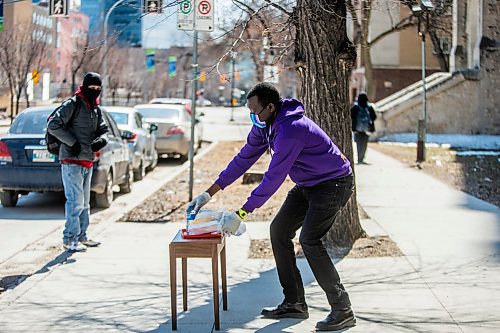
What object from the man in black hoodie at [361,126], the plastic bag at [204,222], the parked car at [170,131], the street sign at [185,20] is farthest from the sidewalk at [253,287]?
the parked car at [170,131]

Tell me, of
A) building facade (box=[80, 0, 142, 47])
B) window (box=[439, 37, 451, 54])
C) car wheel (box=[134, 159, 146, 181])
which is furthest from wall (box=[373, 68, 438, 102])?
car wheel (box=[134, 159, 146, 181])

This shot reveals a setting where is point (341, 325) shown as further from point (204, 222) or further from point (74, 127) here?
point (74, 127)

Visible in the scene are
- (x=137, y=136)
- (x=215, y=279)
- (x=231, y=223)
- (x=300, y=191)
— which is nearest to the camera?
(x=231, y=223)

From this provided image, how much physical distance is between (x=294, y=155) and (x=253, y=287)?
80.4 inches

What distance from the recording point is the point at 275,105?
5.65 metres

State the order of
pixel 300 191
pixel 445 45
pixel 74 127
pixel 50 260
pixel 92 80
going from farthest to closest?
pixel 445 45, pixel 74 127, pixel 92 80, pixel 50 260, pixel 300 191

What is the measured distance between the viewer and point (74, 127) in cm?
866

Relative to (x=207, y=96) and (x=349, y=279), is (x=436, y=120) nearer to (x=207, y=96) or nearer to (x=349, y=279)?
(x=349, y=279)

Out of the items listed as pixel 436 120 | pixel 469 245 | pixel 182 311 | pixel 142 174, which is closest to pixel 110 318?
pixel 182 311

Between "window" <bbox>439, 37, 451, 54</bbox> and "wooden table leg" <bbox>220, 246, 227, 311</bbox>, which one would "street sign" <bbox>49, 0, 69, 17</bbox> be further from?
"window" <bbox>439, 37, 451, 54</bbox>

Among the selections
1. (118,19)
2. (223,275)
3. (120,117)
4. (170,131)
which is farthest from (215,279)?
(118,19)

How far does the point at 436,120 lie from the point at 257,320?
89.1 ft

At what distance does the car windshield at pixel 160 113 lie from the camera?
21.2 m

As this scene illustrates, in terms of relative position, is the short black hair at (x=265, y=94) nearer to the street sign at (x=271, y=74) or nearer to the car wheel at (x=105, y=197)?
the street sign at (x=271, y=74)
